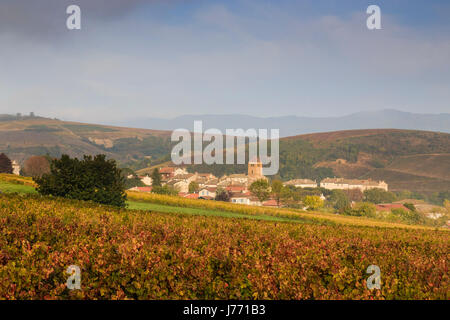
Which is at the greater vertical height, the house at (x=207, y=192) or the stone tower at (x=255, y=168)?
the stone tower at (x=255, y=168)

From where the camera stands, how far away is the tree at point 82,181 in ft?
81.8

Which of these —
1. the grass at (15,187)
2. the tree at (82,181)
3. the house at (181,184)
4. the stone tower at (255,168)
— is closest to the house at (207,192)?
the house at (181,184)

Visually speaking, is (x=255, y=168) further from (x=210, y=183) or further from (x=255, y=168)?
(x=210, y=183)

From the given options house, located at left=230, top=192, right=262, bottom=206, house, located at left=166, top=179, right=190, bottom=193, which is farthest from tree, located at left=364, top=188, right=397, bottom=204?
house, located at left=166, top=179, right=190, bottom=193

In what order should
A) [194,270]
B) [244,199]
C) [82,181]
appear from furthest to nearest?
[244,199], [82,181], [194,270]

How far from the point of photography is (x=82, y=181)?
25.5 meters

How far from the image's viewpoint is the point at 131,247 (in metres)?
6.59

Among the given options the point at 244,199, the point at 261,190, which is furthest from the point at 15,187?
the point at 244,199

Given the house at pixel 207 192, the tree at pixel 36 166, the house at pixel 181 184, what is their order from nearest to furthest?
the tree at pixel 36 166
the house at pixel 207 192
the house at pixel 181 184

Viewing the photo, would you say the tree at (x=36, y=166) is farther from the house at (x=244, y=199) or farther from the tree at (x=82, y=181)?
the tree at (x=82, y=181)

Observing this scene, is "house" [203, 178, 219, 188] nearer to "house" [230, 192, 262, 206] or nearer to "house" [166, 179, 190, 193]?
"house" [166, 179, 190, 193]
